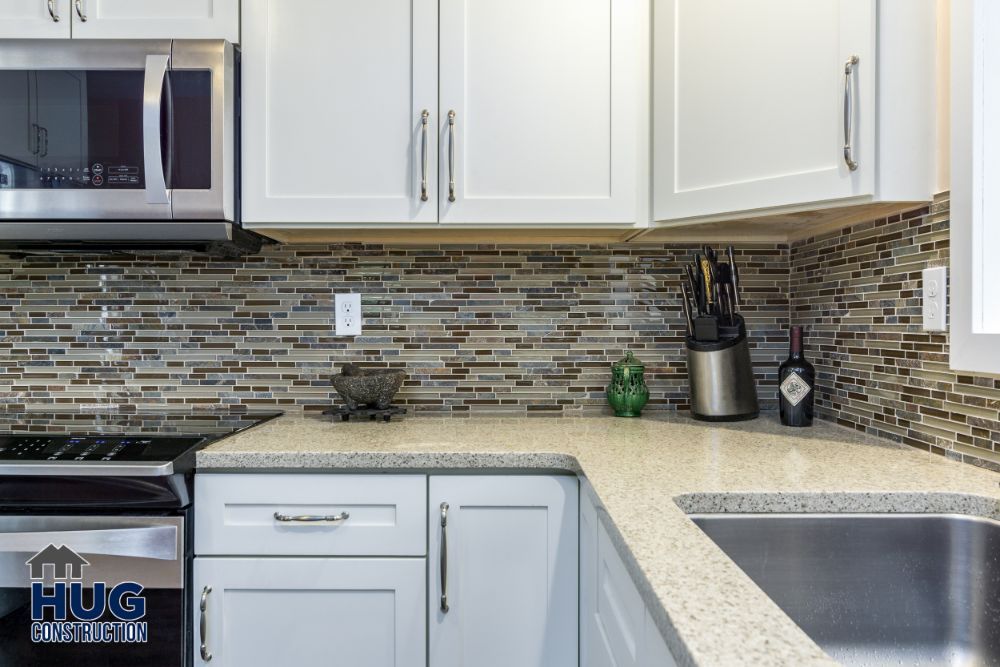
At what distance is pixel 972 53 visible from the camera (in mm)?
1075

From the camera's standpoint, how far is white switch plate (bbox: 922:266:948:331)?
117 cm

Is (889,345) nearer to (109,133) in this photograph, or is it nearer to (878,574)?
(878,574)

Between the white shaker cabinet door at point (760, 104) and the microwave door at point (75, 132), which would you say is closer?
the white shaker cabinet door at point (760, 104)

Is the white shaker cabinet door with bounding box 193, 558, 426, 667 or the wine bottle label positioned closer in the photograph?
the white shaker cabinet door with bounding box 193, 558, 426, 667

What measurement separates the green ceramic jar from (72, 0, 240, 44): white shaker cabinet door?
1.32 m

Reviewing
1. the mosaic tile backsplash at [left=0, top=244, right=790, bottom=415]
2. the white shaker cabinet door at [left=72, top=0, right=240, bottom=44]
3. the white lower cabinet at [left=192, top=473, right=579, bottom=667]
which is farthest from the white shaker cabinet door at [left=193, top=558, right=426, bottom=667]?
the white shaker cabinet door at [left=72, top=0, right=240, bottom=44]

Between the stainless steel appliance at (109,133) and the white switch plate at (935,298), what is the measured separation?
1.53 m

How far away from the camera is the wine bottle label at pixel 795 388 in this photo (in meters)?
1.55

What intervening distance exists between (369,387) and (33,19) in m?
1.21

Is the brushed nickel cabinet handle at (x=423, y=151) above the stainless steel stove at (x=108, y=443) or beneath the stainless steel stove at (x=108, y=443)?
above

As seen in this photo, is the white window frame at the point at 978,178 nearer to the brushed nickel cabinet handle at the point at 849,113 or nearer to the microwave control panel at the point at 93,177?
the brushed nickel cabinet handle at the point at 849,113

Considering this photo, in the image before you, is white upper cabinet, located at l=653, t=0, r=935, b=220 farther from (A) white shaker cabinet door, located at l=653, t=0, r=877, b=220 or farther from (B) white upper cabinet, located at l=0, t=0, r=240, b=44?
(B) white upper cabinet, located at l=0, t=0, r=240, b=44

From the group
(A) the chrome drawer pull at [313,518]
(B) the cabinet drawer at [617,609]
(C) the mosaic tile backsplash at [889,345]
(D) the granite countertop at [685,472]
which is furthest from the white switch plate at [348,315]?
(C) the mosaic tile backsplash at [889,345]

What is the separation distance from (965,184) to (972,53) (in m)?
0.23
